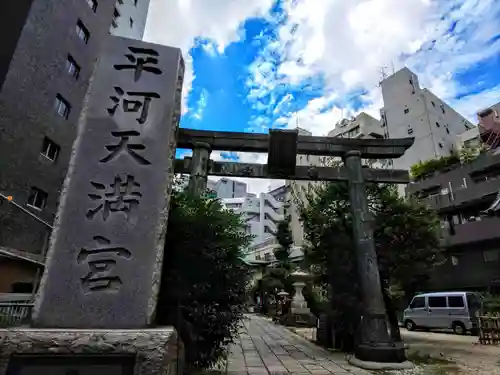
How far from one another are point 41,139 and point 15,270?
17.3 feet

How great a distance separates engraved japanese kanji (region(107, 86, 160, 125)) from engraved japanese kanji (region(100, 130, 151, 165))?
0.78ft

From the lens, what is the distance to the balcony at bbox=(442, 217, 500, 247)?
17.7 metres

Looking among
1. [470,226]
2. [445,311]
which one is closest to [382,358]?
[445,311]

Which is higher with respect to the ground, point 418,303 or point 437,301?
point 437,301

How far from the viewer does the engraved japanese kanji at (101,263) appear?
3.04 m

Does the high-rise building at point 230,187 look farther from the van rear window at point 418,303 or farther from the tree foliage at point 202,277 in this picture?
the tree foliage at point 202,277

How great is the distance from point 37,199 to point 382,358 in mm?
13562

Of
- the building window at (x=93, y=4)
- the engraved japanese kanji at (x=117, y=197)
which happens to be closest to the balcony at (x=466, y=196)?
the engraved japanese kanji at (x=117, y=197)

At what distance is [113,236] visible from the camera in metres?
3.27

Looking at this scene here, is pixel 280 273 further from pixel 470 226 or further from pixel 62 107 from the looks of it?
pixel 62 107

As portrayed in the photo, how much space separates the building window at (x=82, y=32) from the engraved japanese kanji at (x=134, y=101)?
593 inches

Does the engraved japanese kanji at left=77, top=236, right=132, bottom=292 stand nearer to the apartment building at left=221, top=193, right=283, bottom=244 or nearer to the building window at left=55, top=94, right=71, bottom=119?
the building window at left=55, top=94, right=71, bottom=119

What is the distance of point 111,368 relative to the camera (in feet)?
8.04

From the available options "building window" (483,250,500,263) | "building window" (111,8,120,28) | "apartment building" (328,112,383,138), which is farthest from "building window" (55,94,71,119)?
"apartment building" (328,112,383,138)
